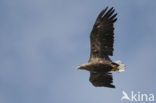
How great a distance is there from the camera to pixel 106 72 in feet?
93.0

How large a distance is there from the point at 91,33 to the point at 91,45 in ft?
1.96

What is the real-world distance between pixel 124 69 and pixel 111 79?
0.70 metres

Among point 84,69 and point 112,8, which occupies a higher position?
point 112,8

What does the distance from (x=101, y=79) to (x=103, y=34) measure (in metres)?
2.04

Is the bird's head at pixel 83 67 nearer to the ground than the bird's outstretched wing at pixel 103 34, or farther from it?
nearer to the ground

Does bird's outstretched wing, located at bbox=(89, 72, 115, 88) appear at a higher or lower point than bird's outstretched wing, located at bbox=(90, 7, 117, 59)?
lower

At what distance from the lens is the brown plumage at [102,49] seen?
27.9 meters

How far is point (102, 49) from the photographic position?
28359 millimetres

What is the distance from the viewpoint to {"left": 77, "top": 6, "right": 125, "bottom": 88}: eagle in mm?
27891

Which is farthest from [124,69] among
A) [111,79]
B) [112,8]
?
[112,8]

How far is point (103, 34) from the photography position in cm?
2800

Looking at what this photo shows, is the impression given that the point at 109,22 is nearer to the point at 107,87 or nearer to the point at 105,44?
the point at 105,44

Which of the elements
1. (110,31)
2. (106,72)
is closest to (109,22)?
(110,31)

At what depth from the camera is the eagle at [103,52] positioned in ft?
91.5
